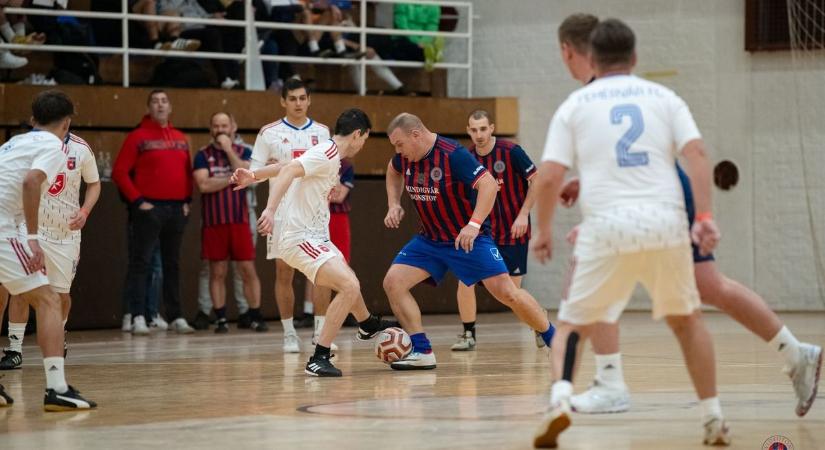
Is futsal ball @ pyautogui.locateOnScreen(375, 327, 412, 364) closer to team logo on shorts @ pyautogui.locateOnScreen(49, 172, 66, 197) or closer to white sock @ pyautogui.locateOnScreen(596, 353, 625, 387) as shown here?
team logo on shorts @ pyautogui.locateOnScreen(49, 172, 66, 197)

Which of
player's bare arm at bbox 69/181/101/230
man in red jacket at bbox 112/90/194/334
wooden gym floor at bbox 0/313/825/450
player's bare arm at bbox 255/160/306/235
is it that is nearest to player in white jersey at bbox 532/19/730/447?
wooden gym floor at bbox 0/313/825/450

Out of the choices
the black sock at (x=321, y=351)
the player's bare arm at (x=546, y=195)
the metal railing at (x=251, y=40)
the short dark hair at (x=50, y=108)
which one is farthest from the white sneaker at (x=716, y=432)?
the metal railing at (x=251, y=40)

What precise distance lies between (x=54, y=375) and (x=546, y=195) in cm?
345

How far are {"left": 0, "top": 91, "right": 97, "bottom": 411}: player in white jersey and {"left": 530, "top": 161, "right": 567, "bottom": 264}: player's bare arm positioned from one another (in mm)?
3260

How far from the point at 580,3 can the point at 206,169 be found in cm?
614

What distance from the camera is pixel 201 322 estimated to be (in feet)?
48.8

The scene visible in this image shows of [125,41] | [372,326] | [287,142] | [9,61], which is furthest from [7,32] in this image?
[372,326]

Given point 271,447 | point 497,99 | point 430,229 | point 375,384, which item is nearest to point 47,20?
point 497,99

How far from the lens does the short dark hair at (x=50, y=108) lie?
8094 mm

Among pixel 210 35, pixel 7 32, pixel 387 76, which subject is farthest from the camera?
pixel 387 76

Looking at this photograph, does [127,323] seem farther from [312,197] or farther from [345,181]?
[312,197]

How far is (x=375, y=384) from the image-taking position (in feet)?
29.9

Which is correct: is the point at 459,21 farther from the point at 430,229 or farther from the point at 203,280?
the point at 430,229

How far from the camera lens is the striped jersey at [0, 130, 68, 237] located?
801 cm
